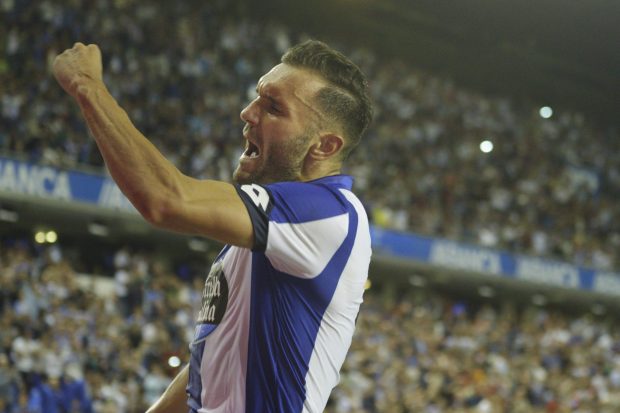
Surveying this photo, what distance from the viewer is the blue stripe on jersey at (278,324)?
2.47m

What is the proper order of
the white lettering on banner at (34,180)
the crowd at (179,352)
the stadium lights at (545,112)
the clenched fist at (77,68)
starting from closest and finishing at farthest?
the clenched fist at (77,68) < the crowd at (179,352) < the white lettering on banner at (34,180) < the stadium lights at (545,112)

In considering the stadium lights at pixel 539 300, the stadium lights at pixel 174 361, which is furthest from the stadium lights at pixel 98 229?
the stadium lights at pixel 174 361

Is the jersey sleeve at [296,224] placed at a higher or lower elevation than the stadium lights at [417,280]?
lower

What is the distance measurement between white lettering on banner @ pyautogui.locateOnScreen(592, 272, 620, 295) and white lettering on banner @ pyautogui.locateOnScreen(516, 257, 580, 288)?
64cm

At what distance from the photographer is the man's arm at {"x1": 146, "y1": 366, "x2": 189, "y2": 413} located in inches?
121

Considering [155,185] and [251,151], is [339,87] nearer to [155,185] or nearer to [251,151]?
[251,151]

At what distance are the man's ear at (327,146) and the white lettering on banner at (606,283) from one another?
2347 centimetres

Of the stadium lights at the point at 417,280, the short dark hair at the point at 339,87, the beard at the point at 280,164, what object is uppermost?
the stadium lights at the point at 417,280

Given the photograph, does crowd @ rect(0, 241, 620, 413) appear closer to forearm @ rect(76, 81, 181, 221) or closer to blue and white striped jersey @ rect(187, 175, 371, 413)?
blue and white striped jersey @ rect(187, 175, 371, 413)

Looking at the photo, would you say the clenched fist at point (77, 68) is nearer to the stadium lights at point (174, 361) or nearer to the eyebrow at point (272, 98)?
the eyebrow at point (272, 98)

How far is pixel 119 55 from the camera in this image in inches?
741

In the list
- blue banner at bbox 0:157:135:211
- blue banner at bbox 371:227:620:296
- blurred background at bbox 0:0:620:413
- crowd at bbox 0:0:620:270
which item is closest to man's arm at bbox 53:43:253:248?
→ blurred background at bbox 0:0:620:413

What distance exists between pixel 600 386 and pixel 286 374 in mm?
17271

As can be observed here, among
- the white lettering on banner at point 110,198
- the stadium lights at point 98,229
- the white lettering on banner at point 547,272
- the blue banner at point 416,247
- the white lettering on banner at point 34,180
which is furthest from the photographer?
the white lettering on banner at point 547,272
